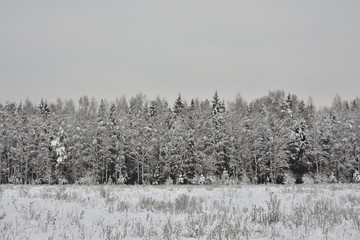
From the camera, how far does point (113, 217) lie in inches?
366

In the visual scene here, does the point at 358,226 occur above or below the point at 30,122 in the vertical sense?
below

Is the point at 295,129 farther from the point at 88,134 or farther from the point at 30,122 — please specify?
the point at 30,122

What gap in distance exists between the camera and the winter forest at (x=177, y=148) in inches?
1999

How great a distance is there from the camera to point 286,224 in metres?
8.38

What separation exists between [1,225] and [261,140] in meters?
48.0

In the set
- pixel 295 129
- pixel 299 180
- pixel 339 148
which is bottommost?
pixel 299 180

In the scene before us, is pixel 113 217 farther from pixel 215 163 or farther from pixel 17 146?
pixel 17 146

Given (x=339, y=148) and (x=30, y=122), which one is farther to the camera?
(x=30, y=122)

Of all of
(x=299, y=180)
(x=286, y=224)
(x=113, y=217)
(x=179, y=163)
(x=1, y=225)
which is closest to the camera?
(x=1, y=225)

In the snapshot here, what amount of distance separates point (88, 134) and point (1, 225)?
5000 centimetres

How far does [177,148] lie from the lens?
168 ft

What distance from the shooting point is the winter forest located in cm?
5078

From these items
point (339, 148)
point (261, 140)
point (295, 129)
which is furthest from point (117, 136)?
point (339, 148)

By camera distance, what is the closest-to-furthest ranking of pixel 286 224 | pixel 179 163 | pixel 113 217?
pixel 286 224 → pixel 113 217 → pixel 179 163
